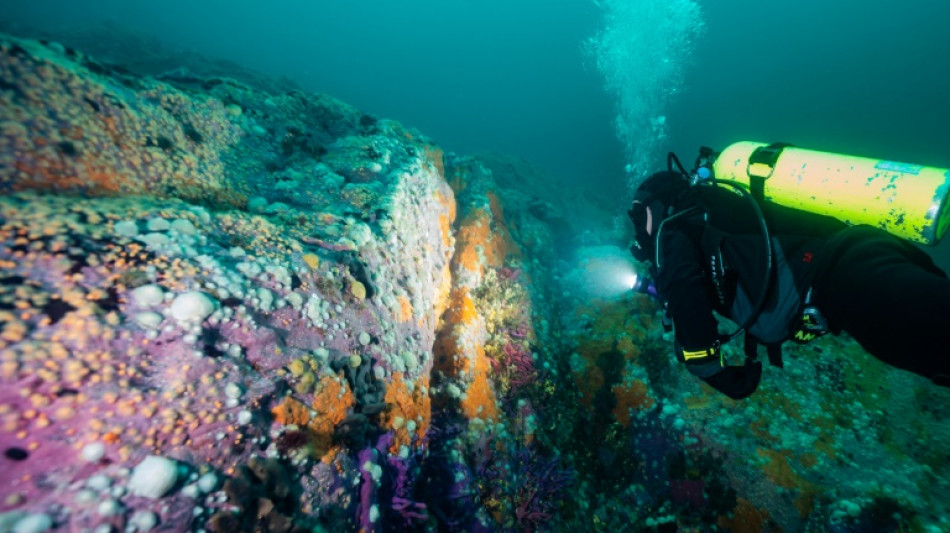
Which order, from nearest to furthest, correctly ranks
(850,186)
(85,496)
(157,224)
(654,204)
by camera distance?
(85,496) → (157,224) → (850,186) → (654,204)

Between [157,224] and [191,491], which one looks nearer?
[191,491]

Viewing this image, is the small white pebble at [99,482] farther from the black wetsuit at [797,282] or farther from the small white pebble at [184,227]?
the black wetsuit at [797,282]

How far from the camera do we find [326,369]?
2812 mm

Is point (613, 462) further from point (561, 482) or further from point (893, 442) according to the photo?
point (893, 442)

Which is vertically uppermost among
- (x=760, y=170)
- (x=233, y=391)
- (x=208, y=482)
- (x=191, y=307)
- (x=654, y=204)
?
(x=760, y=170)

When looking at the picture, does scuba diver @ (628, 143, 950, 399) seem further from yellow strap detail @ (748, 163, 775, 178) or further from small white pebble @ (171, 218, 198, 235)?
small white pebble @ (171, 218, 198, 235)

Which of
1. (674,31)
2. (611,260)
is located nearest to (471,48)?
(674,31)

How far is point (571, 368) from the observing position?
6062 millimetres

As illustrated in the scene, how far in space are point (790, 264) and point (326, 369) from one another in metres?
3.49

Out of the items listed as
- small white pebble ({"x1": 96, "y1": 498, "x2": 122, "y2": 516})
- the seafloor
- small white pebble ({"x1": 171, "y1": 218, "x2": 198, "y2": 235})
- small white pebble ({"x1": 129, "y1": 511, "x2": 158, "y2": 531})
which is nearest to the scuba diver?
the seafloor

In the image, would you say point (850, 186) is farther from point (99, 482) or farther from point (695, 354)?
point (99, 482)

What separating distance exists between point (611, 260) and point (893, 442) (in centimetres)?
565

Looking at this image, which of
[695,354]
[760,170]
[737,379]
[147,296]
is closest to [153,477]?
[147,296]

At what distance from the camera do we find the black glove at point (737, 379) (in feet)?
8.94
